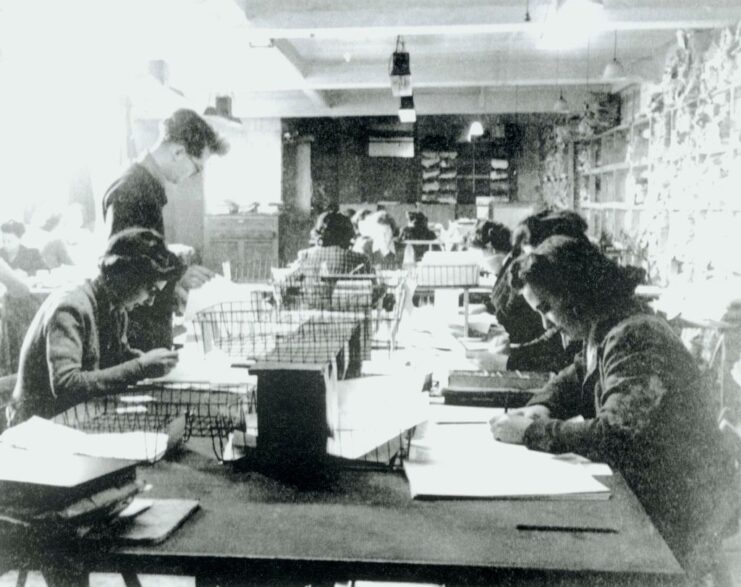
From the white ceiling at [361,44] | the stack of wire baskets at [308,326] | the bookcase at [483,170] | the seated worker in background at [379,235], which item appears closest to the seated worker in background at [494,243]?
the stack of wire baskets at [308,326]

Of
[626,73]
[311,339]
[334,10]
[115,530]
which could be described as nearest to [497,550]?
[115,530]

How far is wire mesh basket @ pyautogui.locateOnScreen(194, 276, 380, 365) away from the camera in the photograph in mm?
1958

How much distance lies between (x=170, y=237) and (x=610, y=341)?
473 inches

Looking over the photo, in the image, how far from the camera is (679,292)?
190 inches

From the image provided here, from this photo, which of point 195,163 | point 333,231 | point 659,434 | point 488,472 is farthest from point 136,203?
point 333,231

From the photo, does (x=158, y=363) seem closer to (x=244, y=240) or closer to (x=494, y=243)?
(x=494, y=243)

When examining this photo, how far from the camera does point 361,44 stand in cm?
940

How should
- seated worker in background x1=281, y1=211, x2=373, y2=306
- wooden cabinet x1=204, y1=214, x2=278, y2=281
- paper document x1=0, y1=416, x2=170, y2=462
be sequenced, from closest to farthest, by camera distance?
paper document x1=0, y1=416, x2=170, y2=462
seated worker in background x1=281, y1=211, x2=373, y2=306
wooden cabinet x1=204, y1=214, x2=278, y2=281

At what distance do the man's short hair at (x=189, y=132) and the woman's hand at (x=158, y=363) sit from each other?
137 centimetres

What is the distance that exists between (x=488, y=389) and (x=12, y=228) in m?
5.41

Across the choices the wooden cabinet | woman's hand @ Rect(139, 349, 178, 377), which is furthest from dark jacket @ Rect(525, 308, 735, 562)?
the wooden cabinet

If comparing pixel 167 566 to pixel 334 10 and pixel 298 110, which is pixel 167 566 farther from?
pixel 298 110

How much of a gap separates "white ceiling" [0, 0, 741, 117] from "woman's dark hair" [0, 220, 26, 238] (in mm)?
1418

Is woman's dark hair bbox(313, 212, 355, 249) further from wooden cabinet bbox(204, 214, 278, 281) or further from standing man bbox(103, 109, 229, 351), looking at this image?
wooden cabinet bbox(204, 214, 278, 281)
